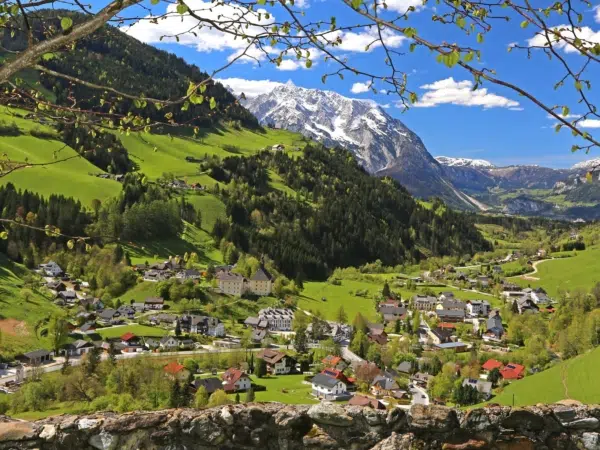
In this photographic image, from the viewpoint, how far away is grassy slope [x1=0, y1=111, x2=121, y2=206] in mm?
104938

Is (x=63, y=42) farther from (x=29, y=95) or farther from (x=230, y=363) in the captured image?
(x=230, y=363)

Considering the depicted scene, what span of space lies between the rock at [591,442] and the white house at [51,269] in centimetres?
7917

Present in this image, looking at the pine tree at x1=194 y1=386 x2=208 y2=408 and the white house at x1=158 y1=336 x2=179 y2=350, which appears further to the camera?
the white house at x1=158 y1=336 x2=179 y2=350

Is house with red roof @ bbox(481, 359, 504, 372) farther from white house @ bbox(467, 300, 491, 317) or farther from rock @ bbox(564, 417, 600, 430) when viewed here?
rock @ bbox(564, 417, 600, 430)

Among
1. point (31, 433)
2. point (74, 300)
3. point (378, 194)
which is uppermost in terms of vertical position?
point (378, 194)

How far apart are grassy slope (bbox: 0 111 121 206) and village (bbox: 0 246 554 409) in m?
34.9

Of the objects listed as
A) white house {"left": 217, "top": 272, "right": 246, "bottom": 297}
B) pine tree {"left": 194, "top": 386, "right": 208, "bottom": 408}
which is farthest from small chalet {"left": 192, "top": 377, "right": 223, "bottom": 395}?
white house {"left": 217, "top": 272, "right": 246, "bottom": 297}

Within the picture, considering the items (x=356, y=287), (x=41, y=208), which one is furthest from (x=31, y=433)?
(x=356, y=287)

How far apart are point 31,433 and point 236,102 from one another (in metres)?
Answer: 5.29

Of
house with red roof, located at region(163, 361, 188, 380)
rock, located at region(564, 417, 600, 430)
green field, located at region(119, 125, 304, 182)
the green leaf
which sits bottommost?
house with red roof, located at region(163, 361, 188, 380)

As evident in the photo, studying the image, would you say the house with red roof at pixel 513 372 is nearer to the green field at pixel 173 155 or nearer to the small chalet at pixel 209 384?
the small chalet at pixel 209 384

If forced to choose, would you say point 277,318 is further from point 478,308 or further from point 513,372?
point 478,308

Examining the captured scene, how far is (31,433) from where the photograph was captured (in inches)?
245

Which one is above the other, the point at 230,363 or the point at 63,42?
the point at 63,42
